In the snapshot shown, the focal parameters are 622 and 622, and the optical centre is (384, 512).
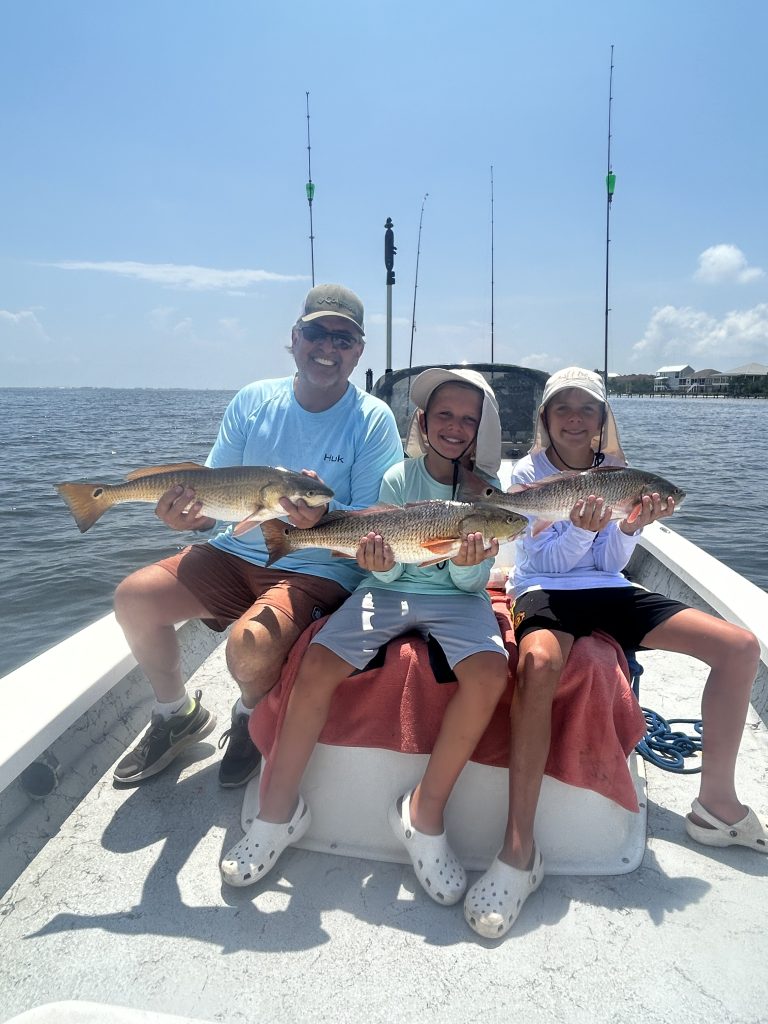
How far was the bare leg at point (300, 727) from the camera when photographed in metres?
2.71

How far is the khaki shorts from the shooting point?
3234 millimetres

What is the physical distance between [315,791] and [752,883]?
1895 millimetres

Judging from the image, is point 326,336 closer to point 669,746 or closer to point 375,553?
point 375,553

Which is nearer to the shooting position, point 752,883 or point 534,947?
point 534,947

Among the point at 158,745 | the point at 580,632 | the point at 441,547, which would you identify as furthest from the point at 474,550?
the point at 158,745

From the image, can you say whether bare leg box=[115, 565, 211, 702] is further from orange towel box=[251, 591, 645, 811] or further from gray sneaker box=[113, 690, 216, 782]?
orange towel box=[251, 591, 645, 811]

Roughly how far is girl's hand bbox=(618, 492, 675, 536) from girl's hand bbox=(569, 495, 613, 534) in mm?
143

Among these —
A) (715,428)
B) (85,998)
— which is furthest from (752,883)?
(715,428)

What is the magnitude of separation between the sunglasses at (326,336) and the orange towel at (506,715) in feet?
5.93

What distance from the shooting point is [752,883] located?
8.50ft

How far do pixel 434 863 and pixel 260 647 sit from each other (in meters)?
1.19

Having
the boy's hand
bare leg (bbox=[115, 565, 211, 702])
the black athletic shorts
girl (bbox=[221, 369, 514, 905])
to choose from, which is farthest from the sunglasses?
the black athletic shorts

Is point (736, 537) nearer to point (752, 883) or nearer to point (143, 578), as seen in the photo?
point (752, 883)

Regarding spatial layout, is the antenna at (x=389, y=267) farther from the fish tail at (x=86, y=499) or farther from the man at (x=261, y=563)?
the fish tail at (x=86, y=499)
